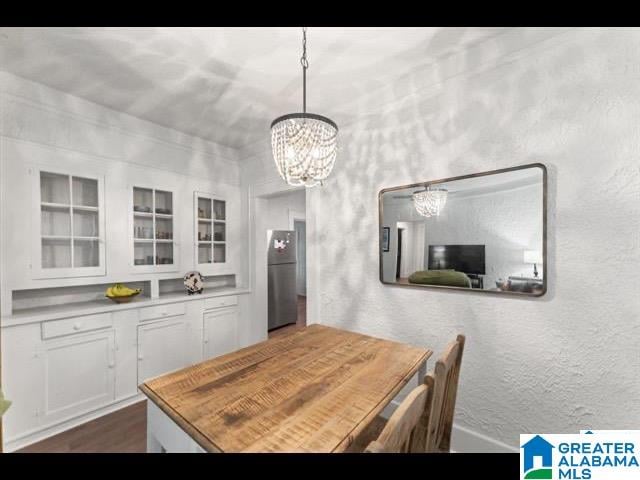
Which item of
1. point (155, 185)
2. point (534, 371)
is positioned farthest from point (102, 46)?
point (534, 371)

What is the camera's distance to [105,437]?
1893 millimetres

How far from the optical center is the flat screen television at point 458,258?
1.68 meters

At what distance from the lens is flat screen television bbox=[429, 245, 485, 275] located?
1677 millimetres

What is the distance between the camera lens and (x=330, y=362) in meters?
1.30

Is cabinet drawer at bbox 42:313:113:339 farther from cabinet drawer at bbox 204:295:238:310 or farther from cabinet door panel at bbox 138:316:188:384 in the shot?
cabinet drawer at bbox 204:295:238:310

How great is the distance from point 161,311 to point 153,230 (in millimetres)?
738

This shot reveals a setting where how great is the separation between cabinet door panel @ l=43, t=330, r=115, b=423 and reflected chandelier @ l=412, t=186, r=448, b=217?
244 cm

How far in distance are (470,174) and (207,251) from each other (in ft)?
8.45

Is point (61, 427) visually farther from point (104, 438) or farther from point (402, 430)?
point (402, 430)

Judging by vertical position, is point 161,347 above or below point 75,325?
below

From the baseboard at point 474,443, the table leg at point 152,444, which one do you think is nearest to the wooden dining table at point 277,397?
the table leg at point 152,444

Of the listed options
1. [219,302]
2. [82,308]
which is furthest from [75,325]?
[219,302]
